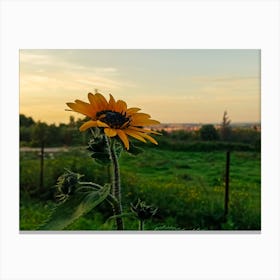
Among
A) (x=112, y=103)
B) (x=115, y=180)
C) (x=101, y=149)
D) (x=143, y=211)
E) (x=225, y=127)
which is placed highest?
(x=112, y=103)

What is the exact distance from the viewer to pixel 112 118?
2.64 meters

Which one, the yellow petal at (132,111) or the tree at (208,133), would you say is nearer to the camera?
the yellow petal at (132,111)

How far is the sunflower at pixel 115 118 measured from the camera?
2.59 metres

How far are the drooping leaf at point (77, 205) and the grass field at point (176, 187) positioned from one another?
487 millimetres

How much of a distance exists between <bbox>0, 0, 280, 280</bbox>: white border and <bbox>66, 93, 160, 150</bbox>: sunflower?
32cm

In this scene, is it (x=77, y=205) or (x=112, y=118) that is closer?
(x=77, y=205)

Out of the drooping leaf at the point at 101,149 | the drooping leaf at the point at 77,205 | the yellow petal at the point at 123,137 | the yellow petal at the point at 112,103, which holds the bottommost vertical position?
the drooping leaf at the point at 77,205

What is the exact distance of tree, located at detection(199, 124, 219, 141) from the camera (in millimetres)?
2912

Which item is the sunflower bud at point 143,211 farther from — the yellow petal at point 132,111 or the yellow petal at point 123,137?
the yellow petal at point 132,111

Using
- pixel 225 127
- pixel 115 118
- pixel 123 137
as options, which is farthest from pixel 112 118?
pixel 225 127

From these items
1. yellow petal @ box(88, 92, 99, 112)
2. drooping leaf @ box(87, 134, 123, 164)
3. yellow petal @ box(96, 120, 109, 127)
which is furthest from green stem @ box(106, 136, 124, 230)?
yellow petal @ box(88, 92, 99, 112)
